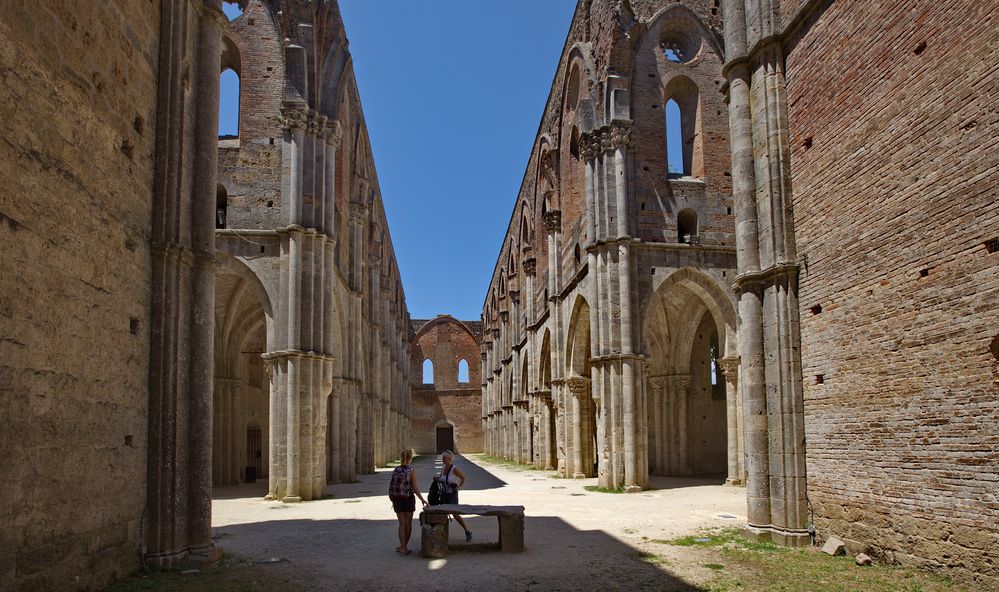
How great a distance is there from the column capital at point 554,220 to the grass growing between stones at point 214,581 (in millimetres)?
22157

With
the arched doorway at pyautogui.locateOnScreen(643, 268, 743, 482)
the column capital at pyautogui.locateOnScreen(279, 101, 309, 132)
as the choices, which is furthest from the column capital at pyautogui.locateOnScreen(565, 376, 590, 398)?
the column capital at pyautogui.locateOnScreen(279, 101, 309, 132)

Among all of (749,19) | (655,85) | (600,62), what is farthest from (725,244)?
(749,19)

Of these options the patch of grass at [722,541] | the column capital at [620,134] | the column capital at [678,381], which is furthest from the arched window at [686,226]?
the patch of grass at [722,541]

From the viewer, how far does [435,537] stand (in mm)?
10281

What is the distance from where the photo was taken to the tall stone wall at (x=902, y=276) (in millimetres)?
7785

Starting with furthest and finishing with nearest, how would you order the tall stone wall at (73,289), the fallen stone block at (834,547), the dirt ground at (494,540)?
the fallen stone block at (834,547)
the dirt ground at (494,540)
the tall stone wall at (73,289)

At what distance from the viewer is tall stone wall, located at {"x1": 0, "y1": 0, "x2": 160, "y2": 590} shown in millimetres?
6836

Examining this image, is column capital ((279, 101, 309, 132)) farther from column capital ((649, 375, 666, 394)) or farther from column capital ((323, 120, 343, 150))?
column capital ((649, 375, 666, 394))

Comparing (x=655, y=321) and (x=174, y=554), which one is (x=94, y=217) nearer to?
(x=174, y=554)

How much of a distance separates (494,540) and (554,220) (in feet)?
65.1

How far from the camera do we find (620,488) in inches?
813

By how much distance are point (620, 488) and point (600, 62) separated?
1246cm

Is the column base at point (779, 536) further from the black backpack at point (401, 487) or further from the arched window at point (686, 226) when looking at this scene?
the arched window at point (686, 226)

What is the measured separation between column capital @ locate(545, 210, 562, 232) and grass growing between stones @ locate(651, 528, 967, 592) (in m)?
20.3
